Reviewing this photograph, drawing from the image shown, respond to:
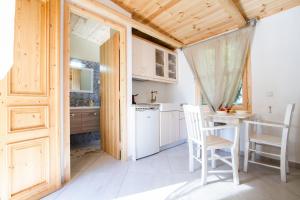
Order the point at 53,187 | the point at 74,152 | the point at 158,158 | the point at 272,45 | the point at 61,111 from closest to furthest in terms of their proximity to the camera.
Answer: the point at 53,187 < the point at 61,111 < the point at 272,45 < the point at 158,158 < the point at 74,152

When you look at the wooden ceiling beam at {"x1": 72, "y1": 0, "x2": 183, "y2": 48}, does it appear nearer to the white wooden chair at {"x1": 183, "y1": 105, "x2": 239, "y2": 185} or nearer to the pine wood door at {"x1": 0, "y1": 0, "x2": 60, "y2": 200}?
the pine wood door at {"x1": 0, "y1": 0, "x2": 60, "y2": 200}

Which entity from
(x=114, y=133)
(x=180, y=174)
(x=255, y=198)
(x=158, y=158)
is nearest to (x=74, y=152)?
(x=114, y=133)

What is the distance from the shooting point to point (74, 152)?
2.93 metres

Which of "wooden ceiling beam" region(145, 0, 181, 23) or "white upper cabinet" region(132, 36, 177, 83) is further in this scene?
"white upper cabinet" region(132, 36, 177, 83)

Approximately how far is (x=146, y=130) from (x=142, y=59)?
4.57 ft

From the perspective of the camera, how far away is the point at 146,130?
2668 millimetres

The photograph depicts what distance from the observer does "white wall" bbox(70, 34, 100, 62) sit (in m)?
3.66

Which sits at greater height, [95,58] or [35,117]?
[95,58]

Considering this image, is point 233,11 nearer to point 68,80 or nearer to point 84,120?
point 68,80

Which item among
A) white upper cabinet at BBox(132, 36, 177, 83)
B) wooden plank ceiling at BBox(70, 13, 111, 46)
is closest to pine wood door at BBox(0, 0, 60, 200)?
white upper cabinet at BBox(132, 36, 177, 83)

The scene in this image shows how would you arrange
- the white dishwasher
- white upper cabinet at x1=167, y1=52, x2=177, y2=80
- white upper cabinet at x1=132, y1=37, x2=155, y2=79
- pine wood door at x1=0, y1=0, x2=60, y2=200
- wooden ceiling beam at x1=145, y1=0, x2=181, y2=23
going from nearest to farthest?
pine wood door at x1=0, y1=0, x2=60, y2=200, wooden ceiling beam at x1=145, y1=0, x2=181, y2=23, the white dishwasher, white upper cabinet at x1=132, y1=37, x2=155, y2=79, white upper cabinet at x1=167, y1=52, x2=177, y2=80

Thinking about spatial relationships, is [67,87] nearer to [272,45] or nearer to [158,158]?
[158,158]

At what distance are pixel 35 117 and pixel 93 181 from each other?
993 mm

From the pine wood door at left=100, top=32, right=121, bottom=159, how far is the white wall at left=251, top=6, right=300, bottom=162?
7.68 feet
